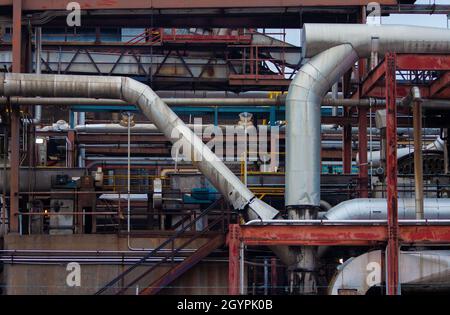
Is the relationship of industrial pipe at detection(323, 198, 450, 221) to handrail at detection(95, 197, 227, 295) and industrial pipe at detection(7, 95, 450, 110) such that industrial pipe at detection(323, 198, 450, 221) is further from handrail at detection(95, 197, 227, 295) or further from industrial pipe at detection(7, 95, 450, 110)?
industrial pipe at detection(7, 95, 450, 110)

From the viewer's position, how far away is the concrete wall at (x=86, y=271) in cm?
2392

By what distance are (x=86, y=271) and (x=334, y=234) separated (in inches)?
292

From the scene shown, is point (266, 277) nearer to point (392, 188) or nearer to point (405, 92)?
point (392, 188)

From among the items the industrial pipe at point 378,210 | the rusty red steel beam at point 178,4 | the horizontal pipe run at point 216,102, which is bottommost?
the industrial pipe at point 378,210

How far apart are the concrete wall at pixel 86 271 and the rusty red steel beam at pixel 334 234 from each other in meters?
3.89

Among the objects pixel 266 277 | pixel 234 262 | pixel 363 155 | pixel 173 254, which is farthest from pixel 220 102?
pixel 234 262

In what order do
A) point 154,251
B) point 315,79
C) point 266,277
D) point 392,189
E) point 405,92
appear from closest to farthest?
point 392,189 < point 315,79 < point 266,277 < point 154,251 < point 405,92

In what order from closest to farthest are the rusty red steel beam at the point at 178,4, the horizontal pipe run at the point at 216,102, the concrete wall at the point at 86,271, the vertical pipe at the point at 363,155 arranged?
1. the concrete wall at the point at 86,271
2. the vertical pipe at the point at 363,155
3. the horizontal pipe run at the point at 216,102
4. the rusty red steel beam at the point at 178,4

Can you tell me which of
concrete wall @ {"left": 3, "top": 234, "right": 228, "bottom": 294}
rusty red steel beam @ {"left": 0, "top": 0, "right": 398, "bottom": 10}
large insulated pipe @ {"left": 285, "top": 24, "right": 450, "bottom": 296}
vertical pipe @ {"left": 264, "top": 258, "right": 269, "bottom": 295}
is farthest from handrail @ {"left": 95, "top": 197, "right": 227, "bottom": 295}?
rusty red steel beam @ {"left": 0, "top": 0, "right": 398, "bottom": 10}

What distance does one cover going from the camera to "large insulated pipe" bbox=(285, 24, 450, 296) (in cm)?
2186

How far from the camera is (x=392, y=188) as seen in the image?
1986cm

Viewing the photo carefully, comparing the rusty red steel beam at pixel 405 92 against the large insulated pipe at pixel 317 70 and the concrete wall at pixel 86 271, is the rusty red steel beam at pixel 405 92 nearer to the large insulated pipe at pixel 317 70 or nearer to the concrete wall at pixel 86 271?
the large insulated pipe at pixel 317 70

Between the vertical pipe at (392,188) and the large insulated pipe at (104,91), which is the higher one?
the large insulated pipe at (104,91)

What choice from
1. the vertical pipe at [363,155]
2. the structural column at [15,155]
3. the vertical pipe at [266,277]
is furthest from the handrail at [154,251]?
the vertical pipe at [363,155]
